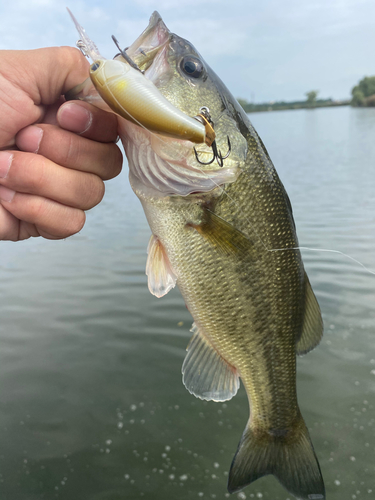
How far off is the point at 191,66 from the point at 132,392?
3.17m

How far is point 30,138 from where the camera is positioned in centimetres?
175

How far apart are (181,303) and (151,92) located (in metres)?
4.52

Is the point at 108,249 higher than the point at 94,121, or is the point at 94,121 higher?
the point at 94,121

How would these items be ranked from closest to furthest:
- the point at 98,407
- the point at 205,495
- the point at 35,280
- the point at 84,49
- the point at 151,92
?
the point at 151,92
the point at 84,49
the point at 205,495
the point at 98,407
the point at 35,280

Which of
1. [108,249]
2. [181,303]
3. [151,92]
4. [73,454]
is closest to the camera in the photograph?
[151,92]

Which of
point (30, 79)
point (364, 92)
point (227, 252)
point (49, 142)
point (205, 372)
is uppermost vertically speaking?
point (364, 92)

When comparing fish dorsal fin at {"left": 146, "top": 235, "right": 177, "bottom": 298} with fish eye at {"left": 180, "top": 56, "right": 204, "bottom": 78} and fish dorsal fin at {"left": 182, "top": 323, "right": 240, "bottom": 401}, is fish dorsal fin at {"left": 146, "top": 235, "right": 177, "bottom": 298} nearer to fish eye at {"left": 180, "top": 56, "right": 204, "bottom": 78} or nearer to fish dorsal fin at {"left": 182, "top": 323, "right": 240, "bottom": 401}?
fish dorsal fin at {"left": 182, "top": 323, "right": 240, "bottom": 401}

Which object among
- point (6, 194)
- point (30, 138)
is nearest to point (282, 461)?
point (6, 194)

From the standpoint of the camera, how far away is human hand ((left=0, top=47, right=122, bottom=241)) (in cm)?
169

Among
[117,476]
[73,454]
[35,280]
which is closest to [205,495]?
[117,476]

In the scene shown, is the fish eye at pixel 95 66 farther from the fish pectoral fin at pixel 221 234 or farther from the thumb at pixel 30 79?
the fish pectoral fin at pixel 221 234

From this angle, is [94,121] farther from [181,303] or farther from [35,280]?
[35,280]

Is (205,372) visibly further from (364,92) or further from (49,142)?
(364,92)

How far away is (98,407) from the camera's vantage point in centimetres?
366
